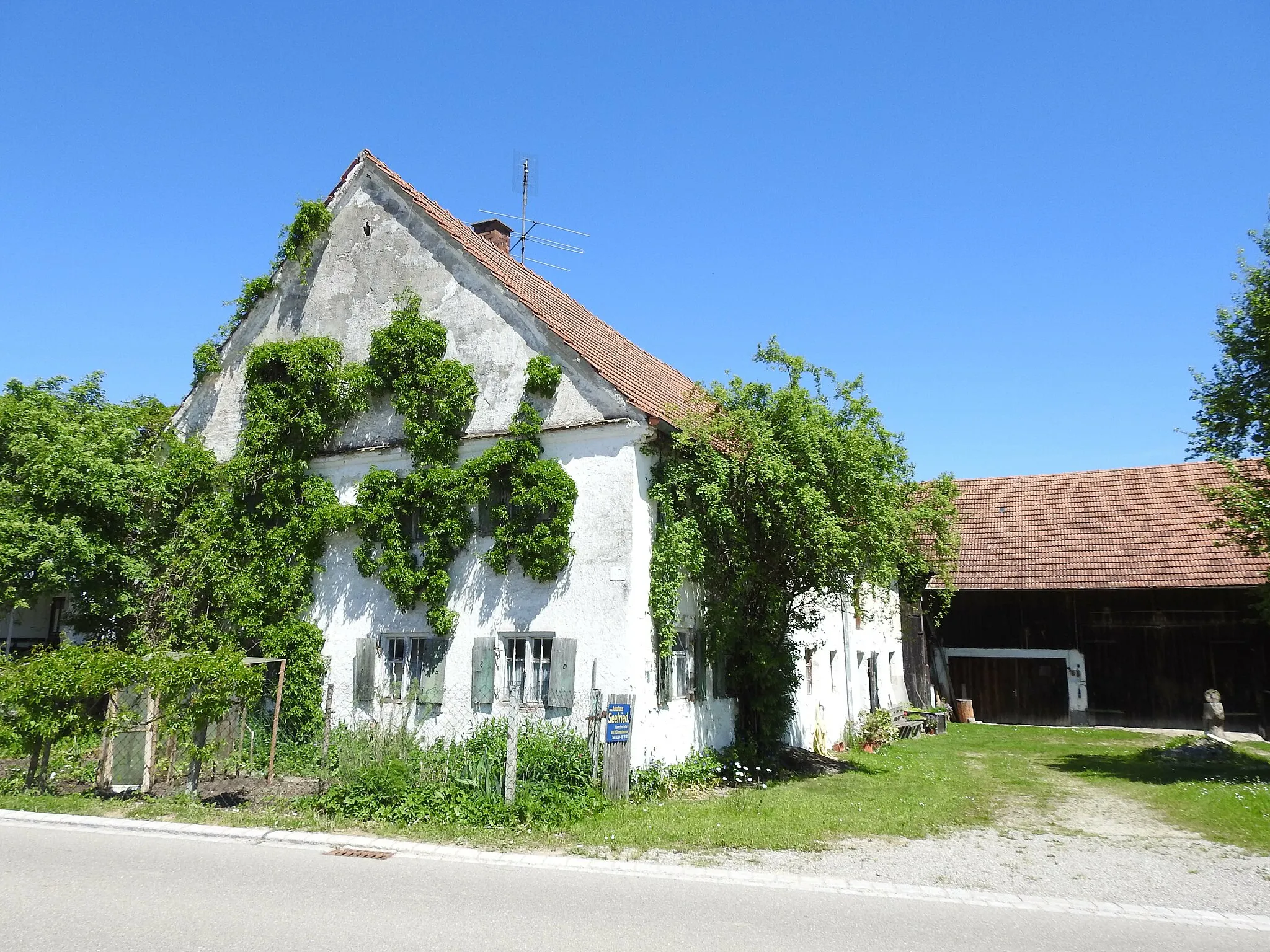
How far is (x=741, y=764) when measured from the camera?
14312mm

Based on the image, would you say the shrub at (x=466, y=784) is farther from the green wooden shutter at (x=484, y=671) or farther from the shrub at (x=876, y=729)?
the shrub at (x=876, y=729)

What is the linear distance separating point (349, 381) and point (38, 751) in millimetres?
7522

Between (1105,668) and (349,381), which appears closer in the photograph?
(349,381)

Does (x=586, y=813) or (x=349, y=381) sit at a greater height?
(x=349, y=381)

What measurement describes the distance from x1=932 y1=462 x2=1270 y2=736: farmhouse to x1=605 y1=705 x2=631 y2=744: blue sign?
1819cm

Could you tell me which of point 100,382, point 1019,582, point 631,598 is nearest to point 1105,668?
point 1019,582

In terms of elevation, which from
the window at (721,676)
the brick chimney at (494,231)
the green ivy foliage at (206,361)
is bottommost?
the window at (721,676)

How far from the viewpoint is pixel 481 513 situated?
46.4 feet

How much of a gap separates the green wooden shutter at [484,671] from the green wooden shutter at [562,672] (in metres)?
1.03

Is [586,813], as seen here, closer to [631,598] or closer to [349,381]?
[631,598]

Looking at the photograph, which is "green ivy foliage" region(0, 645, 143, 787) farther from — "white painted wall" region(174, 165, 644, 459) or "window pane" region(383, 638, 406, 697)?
"white painted wall" region(174, 165, 644, 459)

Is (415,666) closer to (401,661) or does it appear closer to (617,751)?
(401,661)

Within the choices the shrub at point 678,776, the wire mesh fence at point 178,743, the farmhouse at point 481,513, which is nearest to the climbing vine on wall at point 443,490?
the farmhouse at point 481,513

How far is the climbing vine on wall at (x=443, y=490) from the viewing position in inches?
527
